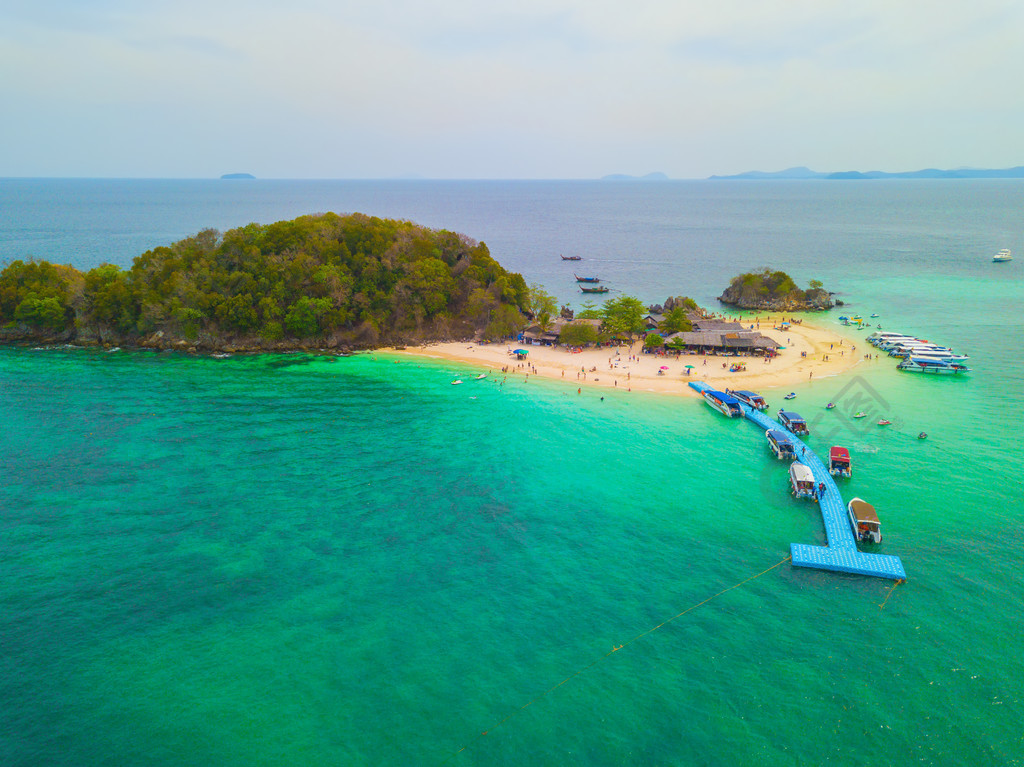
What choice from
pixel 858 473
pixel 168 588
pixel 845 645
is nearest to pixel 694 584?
pixel 845 645

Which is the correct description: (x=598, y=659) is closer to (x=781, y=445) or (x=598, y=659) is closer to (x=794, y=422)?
(x=781, y=445)

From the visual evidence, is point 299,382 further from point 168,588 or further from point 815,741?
point 815,741

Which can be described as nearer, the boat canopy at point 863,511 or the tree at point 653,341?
the boat canopy at point 863,511

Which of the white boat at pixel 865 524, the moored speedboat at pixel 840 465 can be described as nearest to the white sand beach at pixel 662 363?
the moored speedboat at pixel 840 465

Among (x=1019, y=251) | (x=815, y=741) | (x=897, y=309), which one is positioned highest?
(x=1019, y=251)

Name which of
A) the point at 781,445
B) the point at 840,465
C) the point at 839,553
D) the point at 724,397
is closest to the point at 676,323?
the point at 724,397

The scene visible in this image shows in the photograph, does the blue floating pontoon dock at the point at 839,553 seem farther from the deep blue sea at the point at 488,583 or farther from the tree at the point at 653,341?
the tree at the point at 653,341
